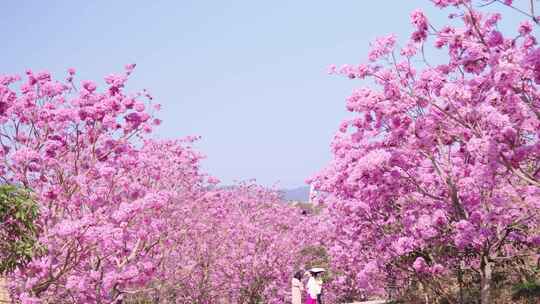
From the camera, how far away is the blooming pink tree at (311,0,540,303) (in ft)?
21.8

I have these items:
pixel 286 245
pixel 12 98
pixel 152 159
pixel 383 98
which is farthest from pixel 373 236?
pixel 286 245

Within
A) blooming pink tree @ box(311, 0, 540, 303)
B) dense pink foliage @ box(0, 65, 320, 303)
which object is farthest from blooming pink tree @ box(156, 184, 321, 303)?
blooming pink tree @ box(311, 0, 540, 303)

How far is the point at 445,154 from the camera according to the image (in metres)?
9.27

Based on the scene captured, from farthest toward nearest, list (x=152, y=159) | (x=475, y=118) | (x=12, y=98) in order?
(x=152, y=159)
(x=12, y=98)
(x=475, y=118)

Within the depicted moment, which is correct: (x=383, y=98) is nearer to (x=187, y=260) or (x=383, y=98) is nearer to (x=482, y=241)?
(x=482, y=241)

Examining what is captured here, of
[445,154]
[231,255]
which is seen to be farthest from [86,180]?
[231,255]

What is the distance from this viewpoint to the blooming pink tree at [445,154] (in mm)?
6652

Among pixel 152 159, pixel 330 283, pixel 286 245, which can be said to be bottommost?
pixel 330 283

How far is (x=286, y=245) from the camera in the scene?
775 inches

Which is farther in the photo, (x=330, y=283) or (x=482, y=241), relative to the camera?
(x=330, y=283)

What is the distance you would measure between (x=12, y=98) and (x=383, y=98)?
6.59m

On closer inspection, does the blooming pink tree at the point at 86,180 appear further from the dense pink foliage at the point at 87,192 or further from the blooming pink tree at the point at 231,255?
the blooming pink tree at the point at 231,255

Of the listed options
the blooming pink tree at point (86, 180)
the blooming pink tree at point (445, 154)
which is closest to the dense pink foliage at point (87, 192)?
the blooming pink tree at point (86, 180)

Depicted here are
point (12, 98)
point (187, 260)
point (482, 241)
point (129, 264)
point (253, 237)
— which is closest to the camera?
point (482, 241)
